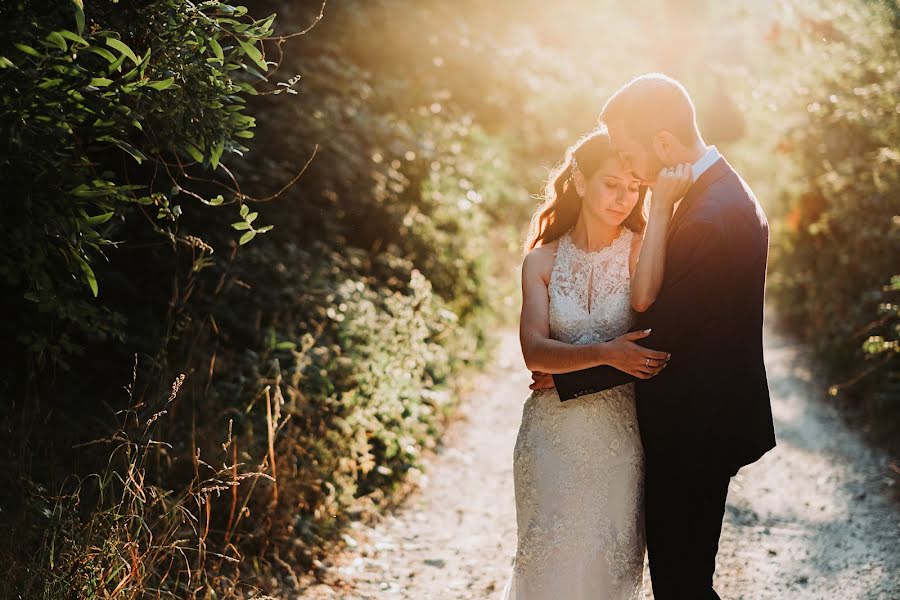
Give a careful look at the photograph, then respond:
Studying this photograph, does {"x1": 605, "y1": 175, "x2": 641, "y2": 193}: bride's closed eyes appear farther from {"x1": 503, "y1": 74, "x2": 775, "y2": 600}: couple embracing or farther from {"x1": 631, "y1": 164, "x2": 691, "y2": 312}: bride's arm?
{"x1": 631, "y1": 164, "x2": 691, "y2": 312}: bride's arm

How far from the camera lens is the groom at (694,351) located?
9.90 feet

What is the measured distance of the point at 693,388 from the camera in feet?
10.0

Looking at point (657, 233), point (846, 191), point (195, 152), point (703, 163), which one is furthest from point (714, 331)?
point (846, 191)

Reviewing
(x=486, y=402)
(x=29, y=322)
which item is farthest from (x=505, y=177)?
(x=29, y=322)

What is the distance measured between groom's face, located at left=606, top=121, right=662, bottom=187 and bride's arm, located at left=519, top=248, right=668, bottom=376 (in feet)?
1.68

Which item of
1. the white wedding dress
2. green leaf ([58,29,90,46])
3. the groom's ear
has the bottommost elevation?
the white wedding dress

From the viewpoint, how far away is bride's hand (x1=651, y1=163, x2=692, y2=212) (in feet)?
10.2

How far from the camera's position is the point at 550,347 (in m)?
3.30

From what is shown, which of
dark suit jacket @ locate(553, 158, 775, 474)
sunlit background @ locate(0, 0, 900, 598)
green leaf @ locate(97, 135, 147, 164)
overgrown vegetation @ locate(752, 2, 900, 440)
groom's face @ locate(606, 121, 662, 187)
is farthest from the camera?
overgrown vegetation @ locate(752, 2, 900, 440)

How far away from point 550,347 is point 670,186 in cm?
70

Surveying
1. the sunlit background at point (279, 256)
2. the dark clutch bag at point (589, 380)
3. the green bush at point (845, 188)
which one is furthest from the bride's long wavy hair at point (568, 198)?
the green bush at point (845, 188)

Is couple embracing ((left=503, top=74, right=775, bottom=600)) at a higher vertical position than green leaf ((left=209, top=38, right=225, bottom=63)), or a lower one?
lower

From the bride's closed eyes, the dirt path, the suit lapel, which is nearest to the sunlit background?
the dirt path

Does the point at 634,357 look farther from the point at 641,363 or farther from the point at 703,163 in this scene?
the point at 703,163
